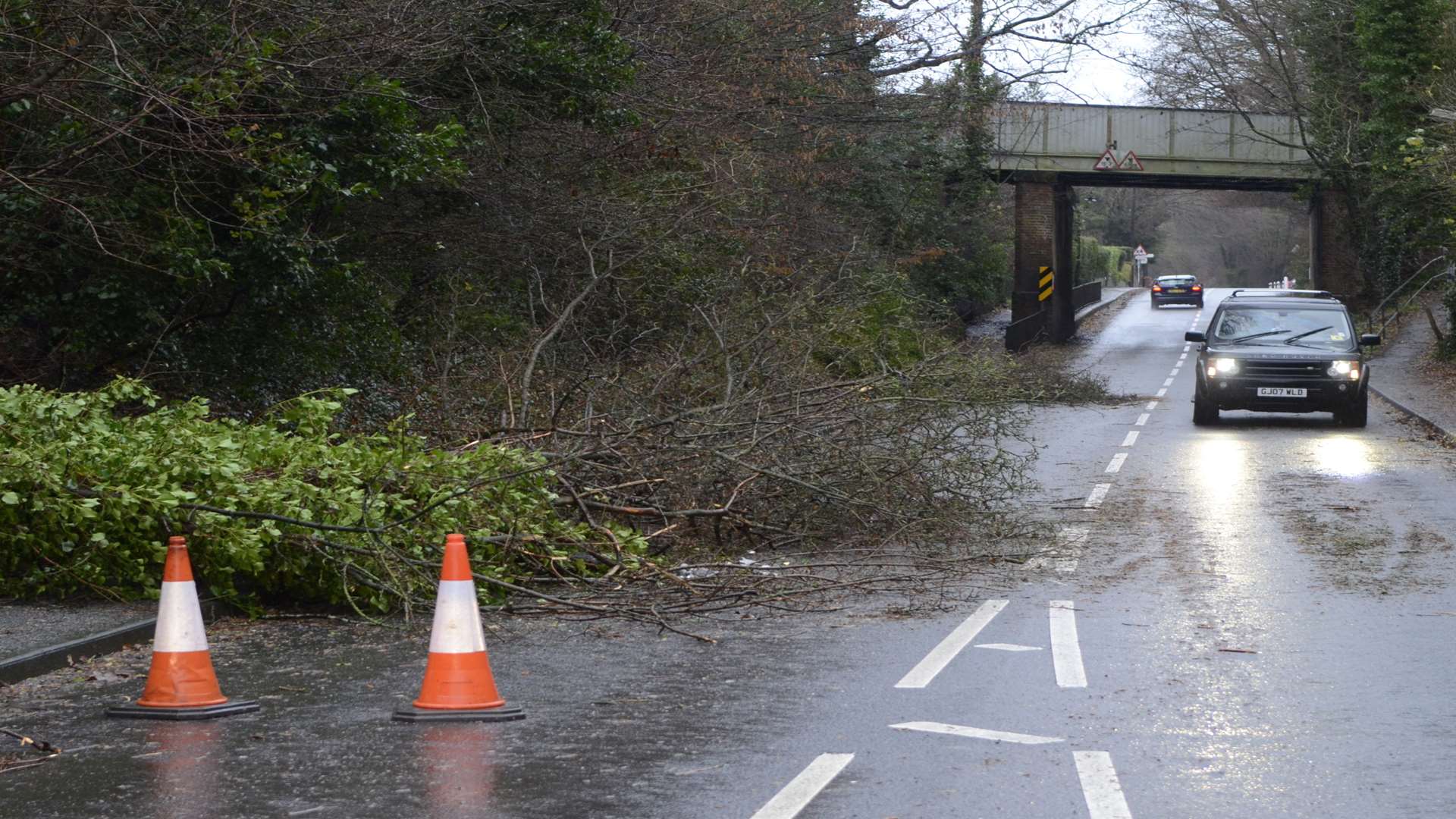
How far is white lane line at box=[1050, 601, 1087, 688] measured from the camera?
22.9 ft

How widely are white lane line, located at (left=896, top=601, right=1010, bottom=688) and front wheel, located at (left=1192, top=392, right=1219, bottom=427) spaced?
14339 mm

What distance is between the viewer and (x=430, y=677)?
6312 mm

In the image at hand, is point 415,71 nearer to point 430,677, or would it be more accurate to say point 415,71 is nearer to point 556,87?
point 556,87

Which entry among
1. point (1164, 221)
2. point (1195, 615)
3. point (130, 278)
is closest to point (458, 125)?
point (130, 278)

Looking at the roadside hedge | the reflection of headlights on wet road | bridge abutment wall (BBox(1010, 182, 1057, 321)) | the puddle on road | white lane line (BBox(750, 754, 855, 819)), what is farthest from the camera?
bridge abutment wall (BBox(1010, 182, 1057, 321))

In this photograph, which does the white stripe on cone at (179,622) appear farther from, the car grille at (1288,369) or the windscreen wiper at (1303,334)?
the windscreen wiper at (1303,334)

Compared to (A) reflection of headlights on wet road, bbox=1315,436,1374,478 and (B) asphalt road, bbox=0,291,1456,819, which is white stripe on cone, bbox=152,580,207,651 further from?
(A) reflection of headlights on wet road, bbox=1315,436,1374,478

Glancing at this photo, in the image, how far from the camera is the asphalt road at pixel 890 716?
5.13m

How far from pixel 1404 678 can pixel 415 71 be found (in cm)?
1183

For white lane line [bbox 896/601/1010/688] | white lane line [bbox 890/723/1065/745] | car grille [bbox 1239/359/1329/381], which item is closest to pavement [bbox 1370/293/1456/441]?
car grille [bbox 1239/359/1329/381]

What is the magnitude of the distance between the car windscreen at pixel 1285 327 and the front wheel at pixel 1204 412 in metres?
0.91

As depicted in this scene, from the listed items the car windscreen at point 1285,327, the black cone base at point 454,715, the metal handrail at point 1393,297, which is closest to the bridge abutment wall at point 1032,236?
the metal handrail at point 1393,297

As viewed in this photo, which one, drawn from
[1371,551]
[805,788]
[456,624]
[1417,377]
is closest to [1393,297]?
[1417,377]

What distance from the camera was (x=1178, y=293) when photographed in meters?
66.4
